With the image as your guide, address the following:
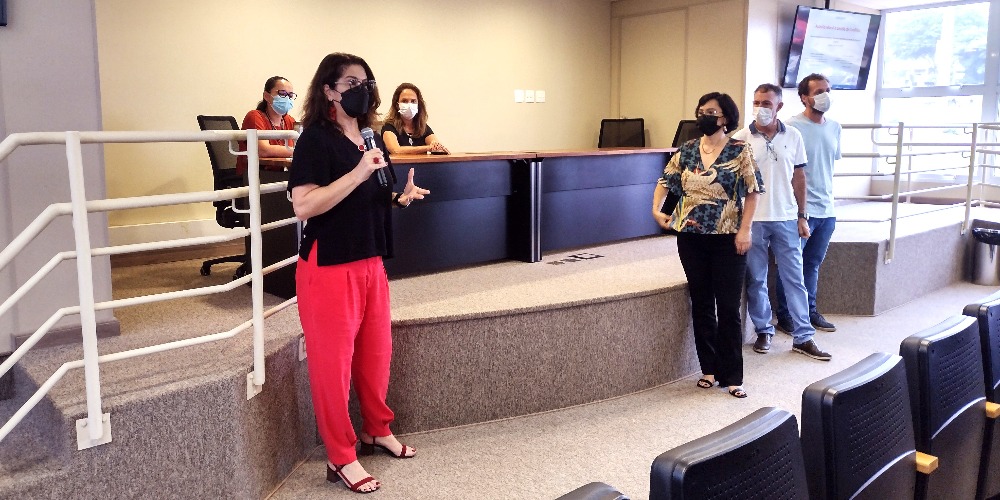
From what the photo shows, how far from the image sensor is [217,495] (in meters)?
2.46

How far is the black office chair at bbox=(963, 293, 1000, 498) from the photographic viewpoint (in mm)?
2203

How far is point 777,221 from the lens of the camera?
13.9 feet

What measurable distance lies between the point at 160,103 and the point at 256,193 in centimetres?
365

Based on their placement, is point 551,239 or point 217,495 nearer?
point 217,495

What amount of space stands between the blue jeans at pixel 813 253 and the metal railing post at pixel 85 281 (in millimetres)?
3832

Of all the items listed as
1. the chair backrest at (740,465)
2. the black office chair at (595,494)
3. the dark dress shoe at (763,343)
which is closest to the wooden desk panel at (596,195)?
the dark dress shoe at (763,343)

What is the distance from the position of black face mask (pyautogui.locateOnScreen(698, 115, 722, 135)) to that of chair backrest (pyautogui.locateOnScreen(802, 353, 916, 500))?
1900 millimetres

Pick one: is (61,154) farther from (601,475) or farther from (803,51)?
(803,51)

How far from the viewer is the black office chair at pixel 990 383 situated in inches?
86.7

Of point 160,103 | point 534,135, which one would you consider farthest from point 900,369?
point 534,135

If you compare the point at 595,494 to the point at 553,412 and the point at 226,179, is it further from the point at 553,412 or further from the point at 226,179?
the point at 226,179

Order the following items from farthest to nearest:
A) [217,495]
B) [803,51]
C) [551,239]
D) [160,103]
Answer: [803,51] → [160,103] → [551,239] → [217,495]

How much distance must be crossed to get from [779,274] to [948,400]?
2.58 metres

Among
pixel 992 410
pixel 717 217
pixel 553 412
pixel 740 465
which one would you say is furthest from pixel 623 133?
pixel 740 465
